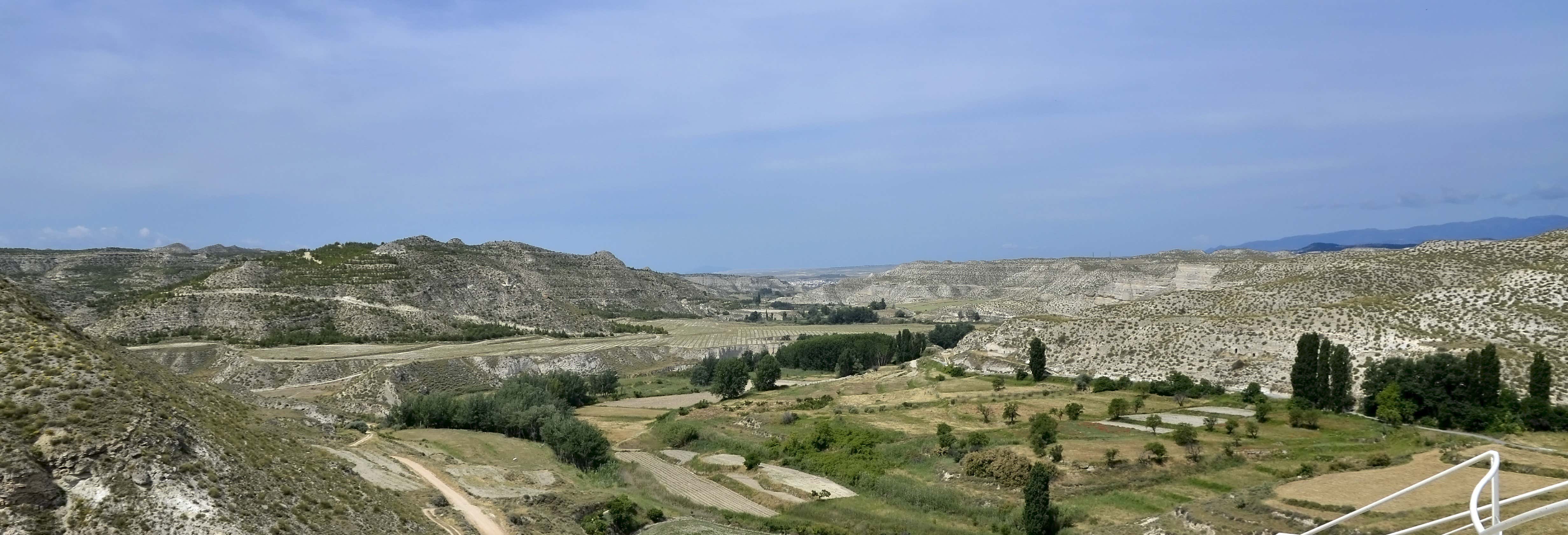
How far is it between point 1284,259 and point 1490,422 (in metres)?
81.3

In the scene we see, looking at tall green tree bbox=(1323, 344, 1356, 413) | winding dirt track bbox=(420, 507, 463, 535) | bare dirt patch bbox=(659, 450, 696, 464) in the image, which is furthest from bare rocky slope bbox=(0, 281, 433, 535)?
tall green tree bbox=(1323, 344, 1356, 413)

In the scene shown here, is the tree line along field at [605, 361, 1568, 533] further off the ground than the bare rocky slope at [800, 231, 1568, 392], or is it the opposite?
the bare rocky slope at [800, 231, 1568, 392]

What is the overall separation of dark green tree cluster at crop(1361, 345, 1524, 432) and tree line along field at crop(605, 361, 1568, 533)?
2366 mm

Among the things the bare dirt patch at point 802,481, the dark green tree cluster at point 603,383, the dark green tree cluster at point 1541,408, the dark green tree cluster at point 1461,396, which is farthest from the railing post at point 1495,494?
the dark green tree cluster at point 603,383

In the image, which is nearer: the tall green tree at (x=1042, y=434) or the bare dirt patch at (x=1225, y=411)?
the tall green tree at (x=1042, y=434)

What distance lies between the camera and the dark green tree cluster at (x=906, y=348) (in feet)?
347

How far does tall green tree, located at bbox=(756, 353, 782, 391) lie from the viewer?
86438 millimetres

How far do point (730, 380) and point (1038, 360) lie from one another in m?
28.5

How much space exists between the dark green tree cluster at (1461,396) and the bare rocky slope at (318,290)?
92938 millimetres

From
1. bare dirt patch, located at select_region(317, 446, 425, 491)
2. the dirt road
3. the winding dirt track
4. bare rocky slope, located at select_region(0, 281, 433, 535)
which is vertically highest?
bare rocky slope, located at select_region(0, 281, 433, 535)

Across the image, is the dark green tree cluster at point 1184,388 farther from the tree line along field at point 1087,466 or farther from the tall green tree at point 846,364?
the tall green tree at point 846,364

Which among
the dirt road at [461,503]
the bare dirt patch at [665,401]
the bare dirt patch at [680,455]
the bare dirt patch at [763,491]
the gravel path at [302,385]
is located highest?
the dirt road at [461,503]

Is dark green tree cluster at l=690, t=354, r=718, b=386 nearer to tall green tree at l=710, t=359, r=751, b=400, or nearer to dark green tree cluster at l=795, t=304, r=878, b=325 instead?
tall green tree at l=710, t=359, r=751, b=400

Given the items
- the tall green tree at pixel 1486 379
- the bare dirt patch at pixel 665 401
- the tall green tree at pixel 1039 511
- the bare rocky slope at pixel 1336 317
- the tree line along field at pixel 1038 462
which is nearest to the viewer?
the tree line along field at pixel 1038 462
